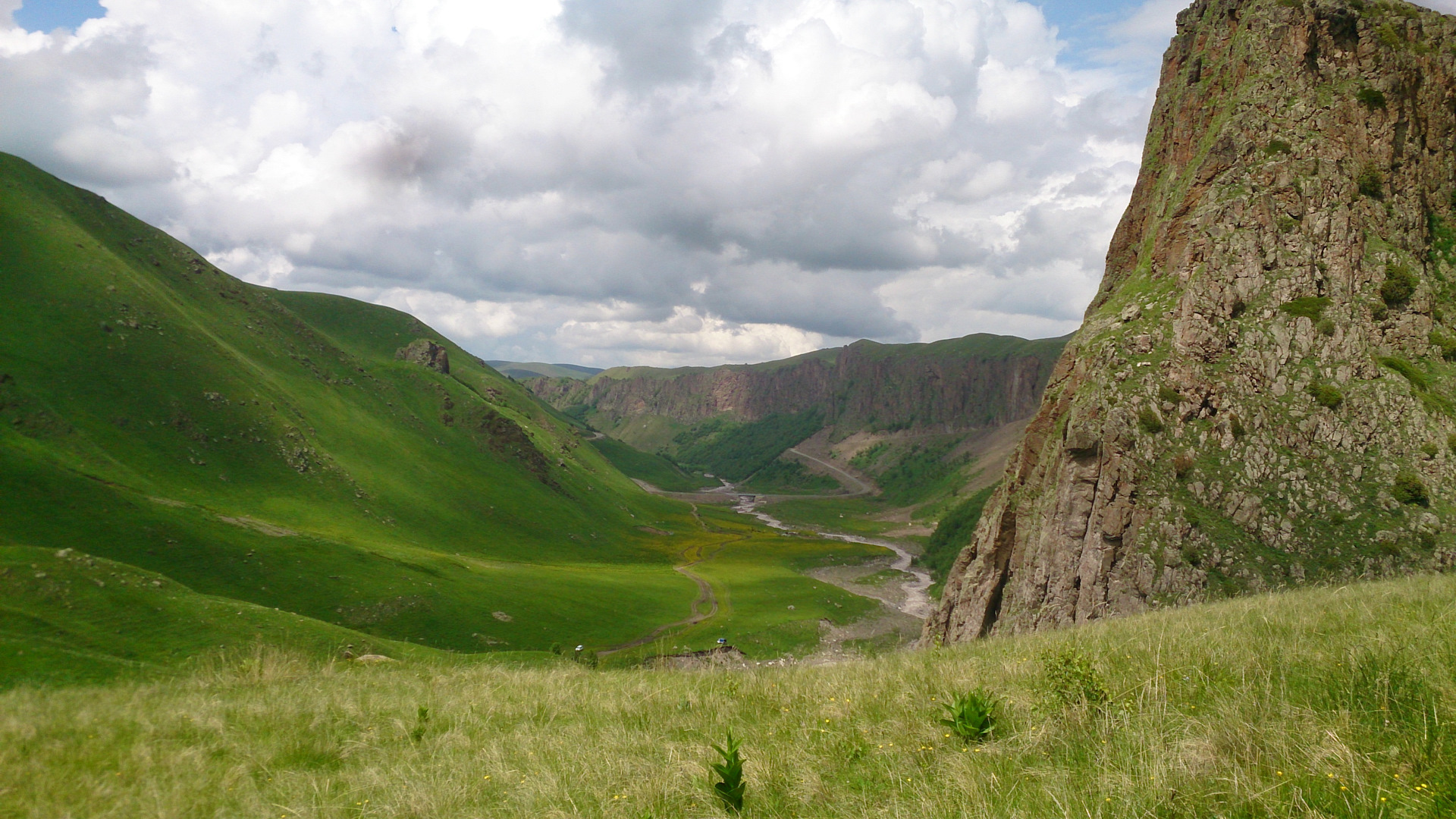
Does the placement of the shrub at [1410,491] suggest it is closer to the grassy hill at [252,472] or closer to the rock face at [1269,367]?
the rock face at [1269,367]

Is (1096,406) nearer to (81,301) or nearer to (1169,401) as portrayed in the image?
(1169,401)

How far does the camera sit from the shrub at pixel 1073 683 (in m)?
7.24

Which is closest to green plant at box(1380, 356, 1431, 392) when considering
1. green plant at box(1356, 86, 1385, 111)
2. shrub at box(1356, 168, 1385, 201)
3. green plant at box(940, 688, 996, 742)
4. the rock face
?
the rock face

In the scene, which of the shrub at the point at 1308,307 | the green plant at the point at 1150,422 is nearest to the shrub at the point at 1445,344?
the shrub at the point at 1308,307

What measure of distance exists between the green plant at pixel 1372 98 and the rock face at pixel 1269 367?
0.23 metres

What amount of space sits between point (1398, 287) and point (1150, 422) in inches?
780

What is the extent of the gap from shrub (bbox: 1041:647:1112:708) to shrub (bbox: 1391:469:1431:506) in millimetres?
47471

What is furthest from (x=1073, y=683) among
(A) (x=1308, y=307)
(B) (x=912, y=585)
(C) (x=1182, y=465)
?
(B) (x=912, y=585)

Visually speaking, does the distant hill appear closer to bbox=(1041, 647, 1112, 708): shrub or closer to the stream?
bbox=(1041, 647, 1112, 708): shrub

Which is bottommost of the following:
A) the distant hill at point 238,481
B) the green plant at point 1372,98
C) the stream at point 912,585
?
the stream at point 912,585

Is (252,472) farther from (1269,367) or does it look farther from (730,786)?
(1269,367)

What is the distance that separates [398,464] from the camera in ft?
432

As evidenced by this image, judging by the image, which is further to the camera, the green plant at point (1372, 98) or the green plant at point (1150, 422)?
the green plant at point (1372, 98)

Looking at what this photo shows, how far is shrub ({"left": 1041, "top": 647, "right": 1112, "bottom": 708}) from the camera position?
7.24m
